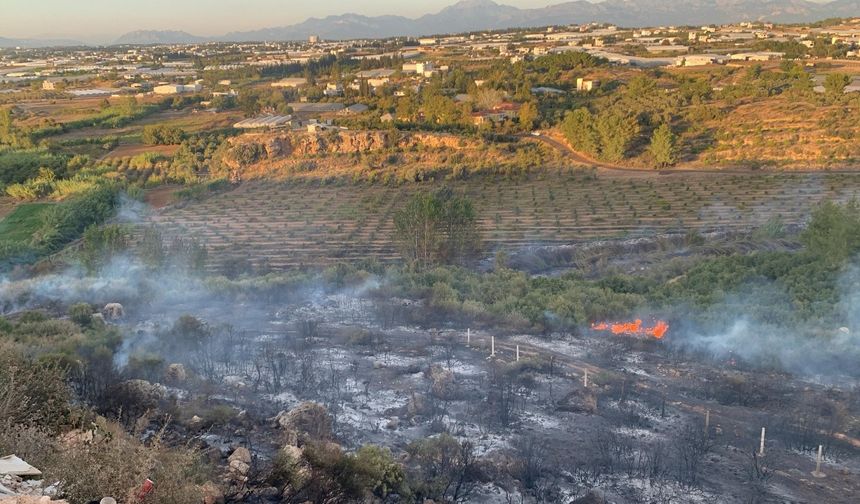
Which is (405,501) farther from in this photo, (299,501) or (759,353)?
(759,353)

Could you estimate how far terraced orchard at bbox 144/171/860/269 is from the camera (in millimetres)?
27234

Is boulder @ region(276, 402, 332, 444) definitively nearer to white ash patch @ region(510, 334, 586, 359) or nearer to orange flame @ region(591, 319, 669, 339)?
white ash patch @ region(510, 334, 586, 359)

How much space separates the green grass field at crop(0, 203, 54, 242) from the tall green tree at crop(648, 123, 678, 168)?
3397cm

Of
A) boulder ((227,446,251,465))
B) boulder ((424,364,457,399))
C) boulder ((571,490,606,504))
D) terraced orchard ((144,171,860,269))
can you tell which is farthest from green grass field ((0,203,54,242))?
boulder ((571,490,606,504))

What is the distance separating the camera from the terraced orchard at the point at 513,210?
27234mm

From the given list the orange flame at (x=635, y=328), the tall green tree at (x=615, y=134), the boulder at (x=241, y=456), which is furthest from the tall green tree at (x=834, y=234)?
the tall green tree at (x=615, y=134)

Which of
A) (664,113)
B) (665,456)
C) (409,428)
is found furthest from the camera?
(664,113)

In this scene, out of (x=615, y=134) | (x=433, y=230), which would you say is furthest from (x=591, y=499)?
(x=615, y=134)

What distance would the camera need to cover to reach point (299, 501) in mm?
8141

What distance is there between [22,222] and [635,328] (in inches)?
→ 1259

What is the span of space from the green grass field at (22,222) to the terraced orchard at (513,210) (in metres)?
6.15

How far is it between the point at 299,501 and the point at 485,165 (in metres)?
33.7

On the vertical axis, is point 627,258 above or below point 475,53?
below

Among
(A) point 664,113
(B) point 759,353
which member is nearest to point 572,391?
(B) point 759,353
